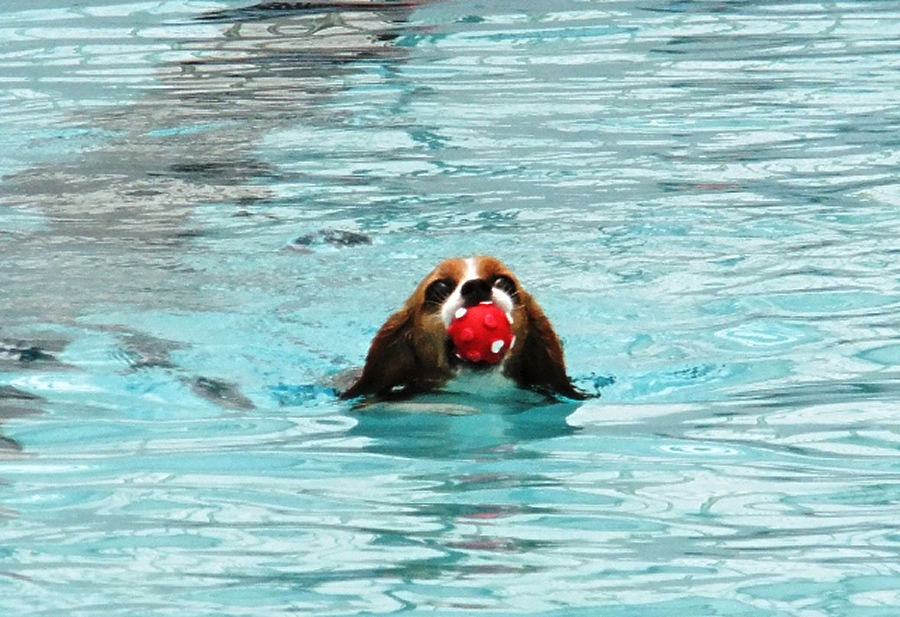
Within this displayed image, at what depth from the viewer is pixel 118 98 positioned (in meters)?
10.5

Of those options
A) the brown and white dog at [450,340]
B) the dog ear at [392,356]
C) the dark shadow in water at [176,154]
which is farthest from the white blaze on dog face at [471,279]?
the dark shadow in water at [176,154]

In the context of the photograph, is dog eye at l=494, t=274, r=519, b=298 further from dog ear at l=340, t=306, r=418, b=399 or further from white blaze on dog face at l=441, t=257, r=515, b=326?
dog ear at l=340, t=306, r=418, b=399

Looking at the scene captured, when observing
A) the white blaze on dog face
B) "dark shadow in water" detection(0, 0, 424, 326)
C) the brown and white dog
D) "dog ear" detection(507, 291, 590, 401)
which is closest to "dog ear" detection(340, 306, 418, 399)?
the brown and white dog

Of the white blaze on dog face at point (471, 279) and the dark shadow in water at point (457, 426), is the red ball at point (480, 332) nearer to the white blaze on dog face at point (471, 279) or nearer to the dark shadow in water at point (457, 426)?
the white blaze on dog face at point (471, 279)

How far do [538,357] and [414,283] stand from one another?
2.02 metres

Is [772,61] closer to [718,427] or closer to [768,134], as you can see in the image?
[768,134]

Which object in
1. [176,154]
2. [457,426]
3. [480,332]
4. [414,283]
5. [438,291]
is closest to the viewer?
[480,332]

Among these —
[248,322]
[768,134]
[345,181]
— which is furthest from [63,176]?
[768,134]

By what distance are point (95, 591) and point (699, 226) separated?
4.24 metres

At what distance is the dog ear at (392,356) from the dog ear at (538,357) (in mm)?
268

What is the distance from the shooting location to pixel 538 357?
4.29m

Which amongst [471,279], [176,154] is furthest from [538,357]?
[176,154]

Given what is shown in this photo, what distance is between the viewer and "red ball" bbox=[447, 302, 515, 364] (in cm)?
407

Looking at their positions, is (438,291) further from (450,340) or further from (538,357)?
(538,357)
